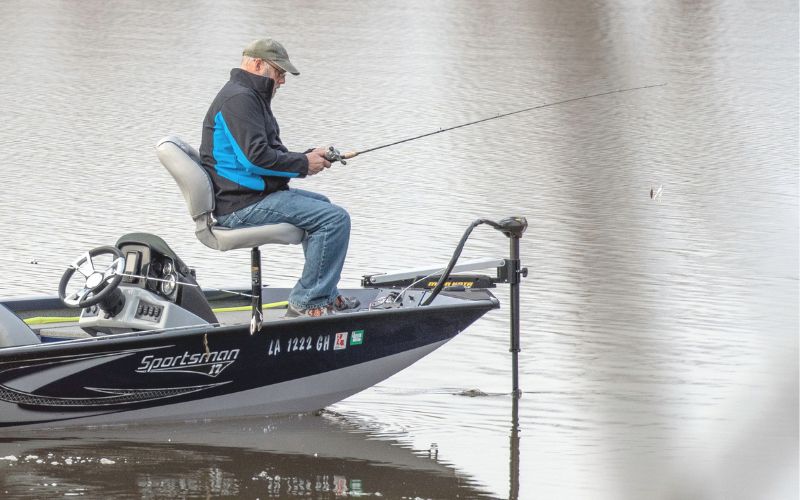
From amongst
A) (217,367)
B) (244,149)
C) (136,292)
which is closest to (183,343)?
(217,367)

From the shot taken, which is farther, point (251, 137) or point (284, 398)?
point (284, 398)

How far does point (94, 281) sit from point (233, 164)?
813 mm

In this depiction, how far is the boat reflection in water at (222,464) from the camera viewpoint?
20.8 ft

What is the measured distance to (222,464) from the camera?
669 centimetres

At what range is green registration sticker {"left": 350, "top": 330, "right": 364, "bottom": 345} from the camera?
7391 millimetres

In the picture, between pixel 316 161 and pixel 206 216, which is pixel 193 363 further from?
Result: pixel 316 161

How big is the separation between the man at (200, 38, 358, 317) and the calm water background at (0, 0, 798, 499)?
0.71 meters

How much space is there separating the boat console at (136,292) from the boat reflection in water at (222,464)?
19.1 inches

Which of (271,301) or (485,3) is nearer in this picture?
(271,301)

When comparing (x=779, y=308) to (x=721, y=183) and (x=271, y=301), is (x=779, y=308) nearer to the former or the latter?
(x=271, y=301)

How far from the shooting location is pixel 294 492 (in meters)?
6.36

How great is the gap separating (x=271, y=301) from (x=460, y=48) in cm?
1697

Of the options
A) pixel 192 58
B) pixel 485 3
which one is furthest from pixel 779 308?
pixel 485 3

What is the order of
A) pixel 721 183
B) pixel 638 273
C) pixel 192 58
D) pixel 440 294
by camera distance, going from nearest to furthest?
pixel 440 294 < pixel 638 273 < pixel 721 183 < pixel 192 58
